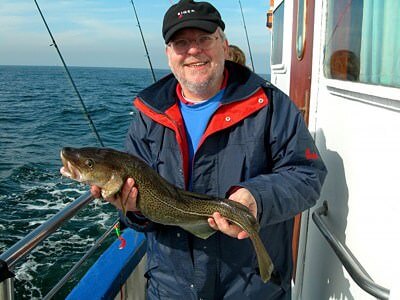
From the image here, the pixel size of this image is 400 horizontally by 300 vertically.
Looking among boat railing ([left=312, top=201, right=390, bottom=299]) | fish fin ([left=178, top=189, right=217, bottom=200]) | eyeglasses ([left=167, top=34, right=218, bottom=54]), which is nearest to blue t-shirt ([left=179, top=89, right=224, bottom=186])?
fish fin ([left=178, top=189, right=217, bottom=200])

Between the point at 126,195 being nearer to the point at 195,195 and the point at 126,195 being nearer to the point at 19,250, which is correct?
the point at 195,195

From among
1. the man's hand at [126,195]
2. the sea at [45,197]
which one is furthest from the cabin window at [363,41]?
the sea at [45,197]

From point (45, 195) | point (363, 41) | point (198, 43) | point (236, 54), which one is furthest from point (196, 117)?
point (45, 195)

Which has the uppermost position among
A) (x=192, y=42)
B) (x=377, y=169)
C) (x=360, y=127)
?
(x=192, y=42)

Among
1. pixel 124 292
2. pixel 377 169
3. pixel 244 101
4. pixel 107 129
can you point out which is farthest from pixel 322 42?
pixel 107 129

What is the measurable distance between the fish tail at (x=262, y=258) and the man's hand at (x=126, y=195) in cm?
68

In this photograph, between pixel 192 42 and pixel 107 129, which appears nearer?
pixel 192 42

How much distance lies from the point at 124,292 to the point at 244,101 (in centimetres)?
229

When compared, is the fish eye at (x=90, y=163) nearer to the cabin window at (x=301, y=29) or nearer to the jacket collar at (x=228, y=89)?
the jacket collar at (x=228, y=89)

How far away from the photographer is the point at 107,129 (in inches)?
744

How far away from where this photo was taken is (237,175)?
7.72 feet

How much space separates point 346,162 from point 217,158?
2.28 feet

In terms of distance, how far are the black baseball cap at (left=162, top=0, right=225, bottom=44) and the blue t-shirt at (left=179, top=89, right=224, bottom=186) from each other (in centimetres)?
41

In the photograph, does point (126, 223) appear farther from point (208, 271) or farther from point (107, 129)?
point (107, 129)
